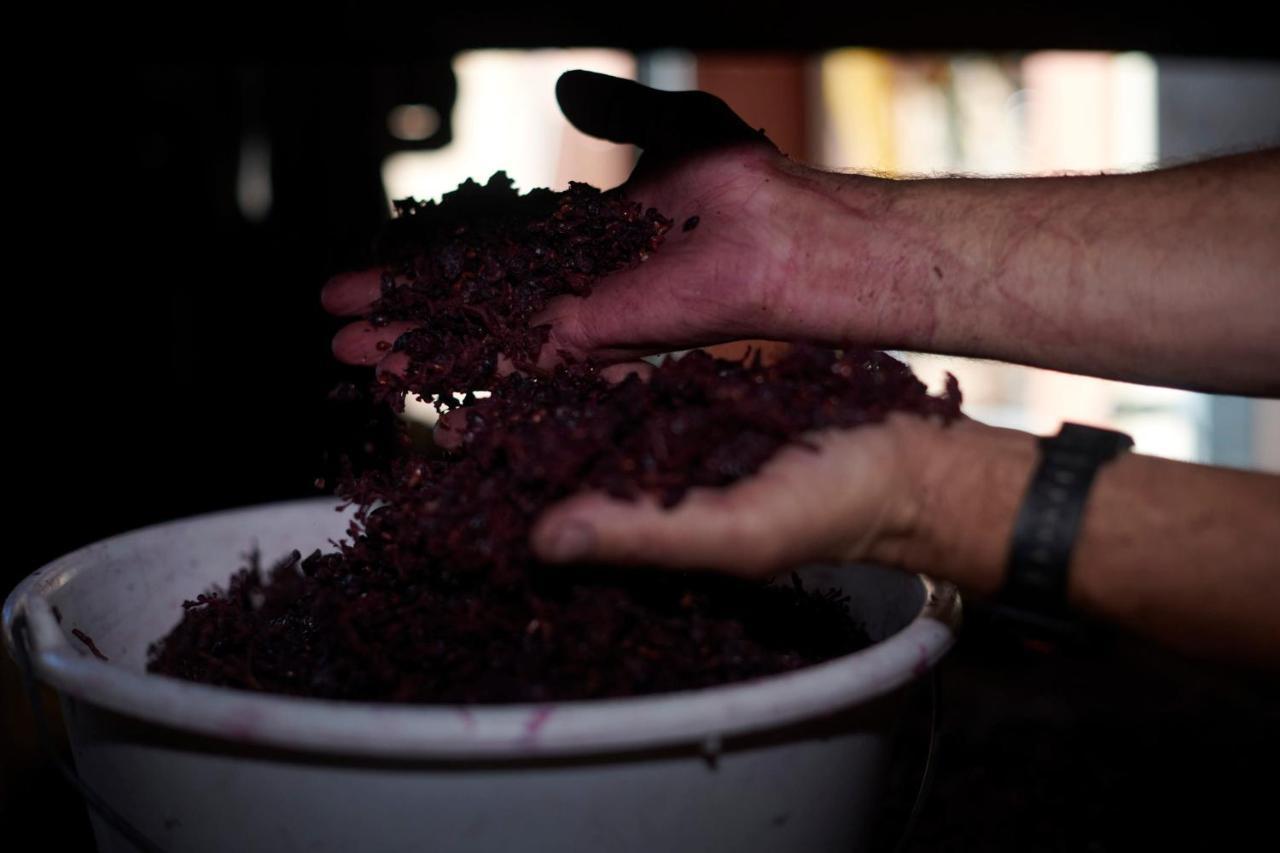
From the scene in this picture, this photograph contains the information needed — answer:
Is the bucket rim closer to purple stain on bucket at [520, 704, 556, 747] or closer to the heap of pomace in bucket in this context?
purple stain on bucket at [520, 704, 556, 747]

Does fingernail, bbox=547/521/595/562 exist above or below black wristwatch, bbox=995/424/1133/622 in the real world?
above

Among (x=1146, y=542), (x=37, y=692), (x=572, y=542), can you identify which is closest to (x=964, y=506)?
(x=1146, y=542)

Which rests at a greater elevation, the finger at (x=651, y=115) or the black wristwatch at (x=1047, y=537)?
the finger at (x=651, y=115)

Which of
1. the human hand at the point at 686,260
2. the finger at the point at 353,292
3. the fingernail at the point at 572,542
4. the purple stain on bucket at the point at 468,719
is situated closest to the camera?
the purple stain on bucket at the point at 468,719

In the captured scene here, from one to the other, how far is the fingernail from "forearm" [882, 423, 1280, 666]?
475 mm

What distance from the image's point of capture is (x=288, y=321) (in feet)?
11.7

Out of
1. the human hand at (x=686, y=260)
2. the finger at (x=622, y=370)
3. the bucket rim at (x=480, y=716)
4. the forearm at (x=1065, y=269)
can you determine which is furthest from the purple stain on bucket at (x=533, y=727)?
the forearm at (x=1065, y=269)

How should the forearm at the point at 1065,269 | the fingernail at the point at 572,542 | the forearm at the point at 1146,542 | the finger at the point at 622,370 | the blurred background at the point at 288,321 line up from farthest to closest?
the blurred background at the point at 288,321 → the finger at the point at 622,370 → the forearm at the point at 1065,269 → the forearm at the point at 1146,542 → the fingernail at the point at 572,542

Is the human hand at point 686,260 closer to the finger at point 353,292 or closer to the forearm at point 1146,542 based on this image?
the finger at point 353,292

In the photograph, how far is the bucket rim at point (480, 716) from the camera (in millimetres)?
1058

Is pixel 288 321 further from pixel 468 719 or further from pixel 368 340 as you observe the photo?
pixel 468 719

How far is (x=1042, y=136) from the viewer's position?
26.6ft

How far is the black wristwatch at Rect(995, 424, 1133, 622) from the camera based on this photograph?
4.29ft

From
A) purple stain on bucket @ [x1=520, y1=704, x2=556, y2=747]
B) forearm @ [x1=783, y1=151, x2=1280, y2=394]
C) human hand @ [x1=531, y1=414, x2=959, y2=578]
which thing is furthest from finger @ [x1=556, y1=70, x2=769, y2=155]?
purple stain on bucket @ [x1=520, y1=704, x2=556, y2=747]
